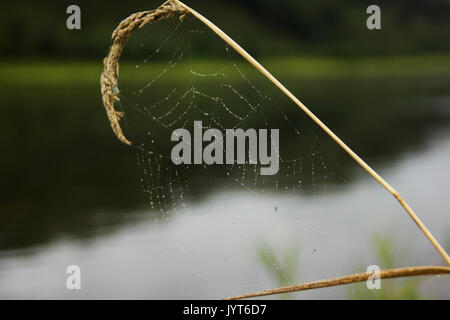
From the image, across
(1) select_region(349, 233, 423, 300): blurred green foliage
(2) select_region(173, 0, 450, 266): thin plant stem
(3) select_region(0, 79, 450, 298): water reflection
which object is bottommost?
(3) select_region(0, 79, 450, 298): water reflection

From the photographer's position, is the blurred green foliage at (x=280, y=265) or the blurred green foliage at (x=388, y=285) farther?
the blurred green foliage at (x=280, y=265)

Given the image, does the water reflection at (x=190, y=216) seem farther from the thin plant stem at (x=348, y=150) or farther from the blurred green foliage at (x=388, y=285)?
the thin plant stem at (x=348, y=150)

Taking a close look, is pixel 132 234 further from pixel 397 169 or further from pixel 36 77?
pixel 36 77

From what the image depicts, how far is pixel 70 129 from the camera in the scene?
39.2 metres

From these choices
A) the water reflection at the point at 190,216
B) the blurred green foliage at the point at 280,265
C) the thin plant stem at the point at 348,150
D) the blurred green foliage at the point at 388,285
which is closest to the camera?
the thin plant stem at the point at 348,150

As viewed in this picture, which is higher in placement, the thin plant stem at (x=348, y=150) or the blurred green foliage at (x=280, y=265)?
the thin plant stem at (x=348, y=150)

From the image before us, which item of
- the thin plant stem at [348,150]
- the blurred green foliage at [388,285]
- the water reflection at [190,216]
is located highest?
the thin plant stem at [348,150]

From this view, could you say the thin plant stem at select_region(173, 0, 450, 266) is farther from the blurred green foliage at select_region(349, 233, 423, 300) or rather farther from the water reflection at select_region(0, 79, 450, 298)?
the water reflection at select_region(0, 79, 450, 298)

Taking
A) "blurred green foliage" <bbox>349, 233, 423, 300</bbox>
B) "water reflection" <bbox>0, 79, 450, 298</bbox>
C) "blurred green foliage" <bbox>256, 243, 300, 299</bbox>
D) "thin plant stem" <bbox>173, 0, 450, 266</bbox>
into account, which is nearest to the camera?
"thin plant stem" <bbox>173, 0, 450, 266</bbox>

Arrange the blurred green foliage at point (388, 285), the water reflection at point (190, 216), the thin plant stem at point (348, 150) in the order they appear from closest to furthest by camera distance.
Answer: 1. the thin plant stem at point (348, 150)
2. the blurred green foliage at point (388, 285)
3. the water reflection at point (190, 216)

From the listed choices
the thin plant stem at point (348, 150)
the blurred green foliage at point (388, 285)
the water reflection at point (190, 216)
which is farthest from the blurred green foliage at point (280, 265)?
the thin plant stem at point (348, 150)

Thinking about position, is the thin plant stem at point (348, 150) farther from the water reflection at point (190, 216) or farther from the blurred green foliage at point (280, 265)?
the water reflection at point (190, 216)

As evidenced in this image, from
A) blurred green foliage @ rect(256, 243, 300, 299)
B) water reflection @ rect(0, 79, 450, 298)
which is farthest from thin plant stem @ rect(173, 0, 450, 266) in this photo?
water reflection @ rect(0, 79, 450, 298)

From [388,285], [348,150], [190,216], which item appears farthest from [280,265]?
[190,216]
